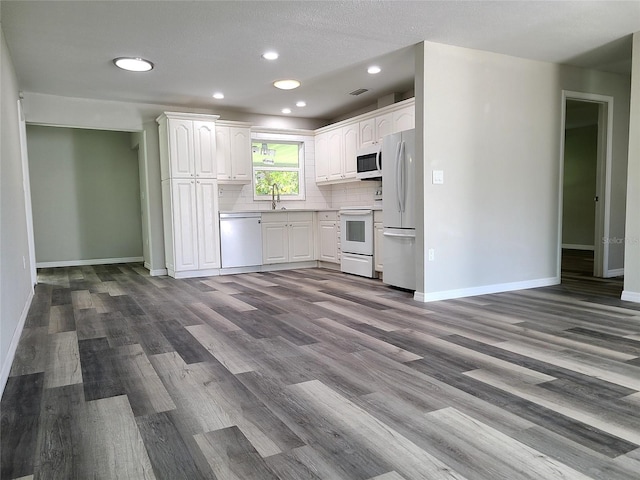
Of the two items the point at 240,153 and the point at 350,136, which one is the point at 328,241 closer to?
the point at 350,136

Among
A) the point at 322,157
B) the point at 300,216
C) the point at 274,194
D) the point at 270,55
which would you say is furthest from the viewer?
the point at 274,194

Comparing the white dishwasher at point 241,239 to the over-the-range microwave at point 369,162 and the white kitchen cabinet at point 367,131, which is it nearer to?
the over-the-range microwave at point 369,162

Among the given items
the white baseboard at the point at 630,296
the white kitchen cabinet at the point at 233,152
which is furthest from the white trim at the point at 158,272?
the white baseboard at the point at 630,296

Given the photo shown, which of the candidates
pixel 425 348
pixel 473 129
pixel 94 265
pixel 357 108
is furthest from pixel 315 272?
pixel 94 265

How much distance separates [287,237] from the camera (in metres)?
6.57

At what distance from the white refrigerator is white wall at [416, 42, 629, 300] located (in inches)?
13.1

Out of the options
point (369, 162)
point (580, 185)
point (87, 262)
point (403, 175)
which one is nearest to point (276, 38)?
point (403, 175)

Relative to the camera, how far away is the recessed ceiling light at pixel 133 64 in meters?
4.12

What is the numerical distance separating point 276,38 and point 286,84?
1.40 m

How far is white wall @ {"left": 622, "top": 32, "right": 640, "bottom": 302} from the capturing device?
3834 millimetres

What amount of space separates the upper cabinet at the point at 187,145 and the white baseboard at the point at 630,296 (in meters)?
5.02

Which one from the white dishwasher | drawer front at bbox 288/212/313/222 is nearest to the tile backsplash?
drawer front at bbox 288/212/313/222

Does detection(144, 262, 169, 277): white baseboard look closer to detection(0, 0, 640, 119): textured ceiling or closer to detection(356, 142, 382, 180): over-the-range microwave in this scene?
detection(0, 0, 640, 119): textured ceiling

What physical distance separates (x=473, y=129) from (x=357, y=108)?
2678 mm
